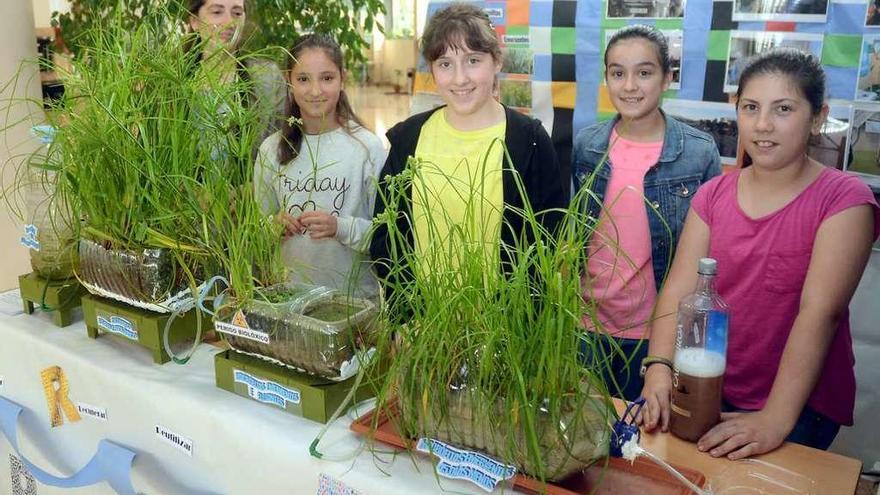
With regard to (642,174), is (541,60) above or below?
above

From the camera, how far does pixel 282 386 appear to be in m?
1.33

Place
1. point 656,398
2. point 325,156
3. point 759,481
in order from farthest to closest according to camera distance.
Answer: point 325,156
point 656,398
point 759,481

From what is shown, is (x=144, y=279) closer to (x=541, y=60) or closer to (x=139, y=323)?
(x=139, y=323)

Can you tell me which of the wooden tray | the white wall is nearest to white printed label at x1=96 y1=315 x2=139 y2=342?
the wooden tray

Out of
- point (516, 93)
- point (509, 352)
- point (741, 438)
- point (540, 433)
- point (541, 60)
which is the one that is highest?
point (541, 60)

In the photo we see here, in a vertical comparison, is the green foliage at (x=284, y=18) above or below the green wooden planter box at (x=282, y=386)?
above

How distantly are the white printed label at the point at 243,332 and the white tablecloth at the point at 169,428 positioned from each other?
0.43ft

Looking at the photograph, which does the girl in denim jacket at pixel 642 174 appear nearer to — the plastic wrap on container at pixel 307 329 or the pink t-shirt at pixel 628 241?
the pink t-shirt at pixel 628 241

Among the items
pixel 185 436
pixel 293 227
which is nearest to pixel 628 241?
pixel 293 227

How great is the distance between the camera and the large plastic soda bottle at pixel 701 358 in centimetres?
129

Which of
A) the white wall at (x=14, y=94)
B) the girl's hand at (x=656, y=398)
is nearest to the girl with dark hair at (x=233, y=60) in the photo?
the girl's hand at (x=656, y=398)

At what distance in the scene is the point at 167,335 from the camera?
1.53m

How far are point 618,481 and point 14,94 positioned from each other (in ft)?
10.3

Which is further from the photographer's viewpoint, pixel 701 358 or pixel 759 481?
pixel 701 358
